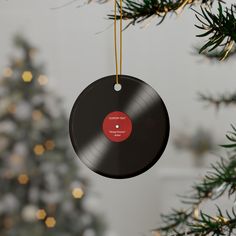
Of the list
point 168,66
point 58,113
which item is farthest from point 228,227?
point 168,66

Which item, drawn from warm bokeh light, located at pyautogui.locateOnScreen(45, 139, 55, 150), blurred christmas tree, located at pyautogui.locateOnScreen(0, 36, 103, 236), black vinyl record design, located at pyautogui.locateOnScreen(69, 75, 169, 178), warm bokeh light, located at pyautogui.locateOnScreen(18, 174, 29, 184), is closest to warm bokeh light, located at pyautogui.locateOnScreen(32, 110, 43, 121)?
blurred christmas tree, located at pyautogui.locateOnScreen(0, 36, 103, 236)

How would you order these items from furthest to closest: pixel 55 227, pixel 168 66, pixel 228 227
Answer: pixel 168 66 → pixel 55 227 → pixel 228 227

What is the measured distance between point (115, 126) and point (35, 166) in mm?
1905

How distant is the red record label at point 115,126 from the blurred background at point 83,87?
179cm

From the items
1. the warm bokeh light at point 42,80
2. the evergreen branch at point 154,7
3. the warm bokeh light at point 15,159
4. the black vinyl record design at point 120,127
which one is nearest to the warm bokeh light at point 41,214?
the warm bokeh light at point 15,159

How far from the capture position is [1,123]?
91.0 inches

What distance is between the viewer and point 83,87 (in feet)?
8.24

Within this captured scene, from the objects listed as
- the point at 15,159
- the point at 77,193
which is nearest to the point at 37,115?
the point at 15,159

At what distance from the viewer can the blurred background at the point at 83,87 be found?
232 centimetres

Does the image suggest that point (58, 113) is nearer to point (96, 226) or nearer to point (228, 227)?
point (96, 226)

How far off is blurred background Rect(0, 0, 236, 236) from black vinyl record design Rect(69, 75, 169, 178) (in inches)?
70.4

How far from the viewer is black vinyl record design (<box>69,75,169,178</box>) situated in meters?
0.50

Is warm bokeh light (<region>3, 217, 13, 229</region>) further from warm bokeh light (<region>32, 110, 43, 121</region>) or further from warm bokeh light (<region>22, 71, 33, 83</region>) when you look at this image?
warm bokeh light (<region>22, 71, 33, 83</region>)

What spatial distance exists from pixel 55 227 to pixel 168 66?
97cm
